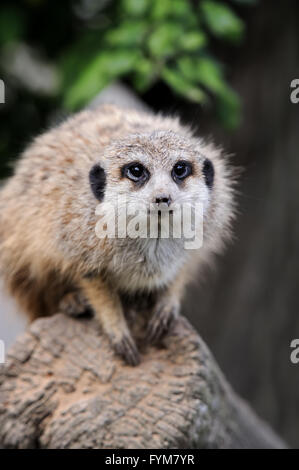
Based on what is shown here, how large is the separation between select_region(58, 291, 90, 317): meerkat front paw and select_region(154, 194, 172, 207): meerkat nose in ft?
2.65

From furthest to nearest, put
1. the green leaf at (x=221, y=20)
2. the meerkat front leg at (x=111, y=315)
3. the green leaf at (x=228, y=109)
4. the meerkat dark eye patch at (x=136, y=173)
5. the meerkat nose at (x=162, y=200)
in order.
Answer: the green leaf at (x=228, y=109) < the green leaf at (x=221, y=20) < the meerkat front leg at (x=111, y=315) < the meerkat dark eye patch at (x=136, y=173) < the meerkat nose at (x=162, y=200)

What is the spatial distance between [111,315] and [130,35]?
183 cm

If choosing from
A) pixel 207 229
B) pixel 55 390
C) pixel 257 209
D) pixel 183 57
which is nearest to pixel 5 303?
pixel 55 390

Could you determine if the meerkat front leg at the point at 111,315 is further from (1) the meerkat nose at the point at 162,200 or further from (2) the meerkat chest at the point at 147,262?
(1) the meerkat nose at the point at 162,200

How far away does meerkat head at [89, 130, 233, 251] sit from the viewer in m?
2.88

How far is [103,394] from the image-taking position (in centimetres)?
295

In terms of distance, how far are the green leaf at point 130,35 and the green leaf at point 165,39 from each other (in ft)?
0.23

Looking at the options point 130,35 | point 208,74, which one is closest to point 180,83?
point 208,74

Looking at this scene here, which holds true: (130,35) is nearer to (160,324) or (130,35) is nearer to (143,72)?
(143,72)

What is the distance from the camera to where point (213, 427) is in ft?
10.1

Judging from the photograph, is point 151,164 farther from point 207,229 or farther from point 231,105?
point 231,105

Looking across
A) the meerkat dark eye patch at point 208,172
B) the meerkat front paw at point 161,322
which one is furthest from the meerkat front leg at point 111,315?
the meerkat dark eye patch at point 208,172

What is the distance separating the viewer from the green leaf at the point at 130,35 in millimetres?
4074

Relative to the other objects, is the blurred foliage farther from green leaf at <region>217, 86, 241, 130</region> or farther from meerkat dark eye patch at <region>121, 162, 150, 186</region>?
meerkat dark eye patch at <region>121, 162, 150, 186</region>
